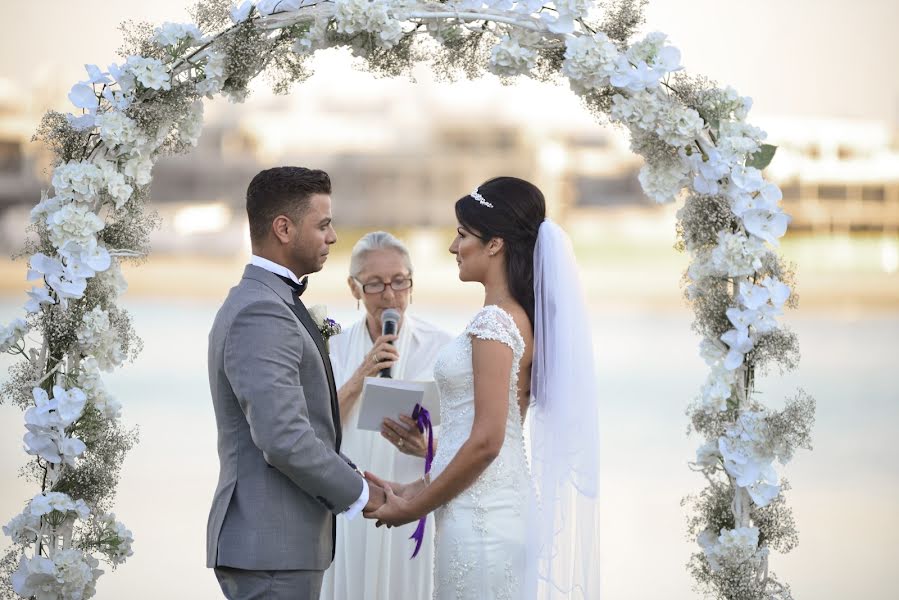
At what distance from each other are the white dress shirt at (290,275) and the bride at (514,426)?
0.16 meters

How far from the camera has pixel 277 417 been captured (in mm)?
2830

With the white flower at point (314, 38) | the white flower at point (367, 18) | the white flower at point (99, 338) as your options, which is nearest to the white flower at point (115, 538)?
the white flower at point (99, 338)

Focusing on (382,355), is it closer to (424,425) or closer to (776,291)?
(424,425)

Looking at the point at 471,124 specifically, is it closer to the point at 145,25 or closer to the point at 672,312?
the point at 672,312

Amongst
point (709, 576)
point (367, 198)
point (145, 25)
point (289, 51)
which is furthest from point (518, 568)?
point (367, 198)

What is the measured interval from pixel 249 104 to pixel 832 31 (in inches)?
557

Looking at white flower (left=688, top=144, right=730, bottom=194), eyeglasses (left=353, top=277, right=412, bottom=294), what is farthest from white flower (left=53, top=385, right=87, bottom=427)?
white flower (left=688, top=144, right=730, bottom=194)

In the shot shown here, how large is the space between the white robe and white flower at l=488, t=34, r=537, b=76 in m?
1.10

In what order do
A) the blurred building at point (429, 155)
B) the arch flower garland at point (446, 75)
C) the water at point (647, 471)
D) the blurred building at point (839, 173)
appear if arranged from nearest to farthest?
the arch flower garland at point (446, 75), the water at point (647, 471), the blurred building at point (839, 173), the blurred building at point (429, 155)

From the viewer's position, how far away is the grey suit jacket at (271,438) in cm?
285

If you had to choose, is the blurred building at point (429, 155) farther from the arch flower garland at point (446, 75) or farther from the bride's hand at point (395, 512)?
the bride's hand at point (395, 512)

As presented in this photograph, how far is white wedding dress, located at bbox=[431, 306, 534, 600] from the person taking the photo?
124 inches

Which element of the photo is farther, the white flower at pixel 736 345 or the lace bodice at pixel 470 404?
the white flower at pixel 736 345

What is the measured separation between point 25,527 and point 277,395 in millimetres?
1114
